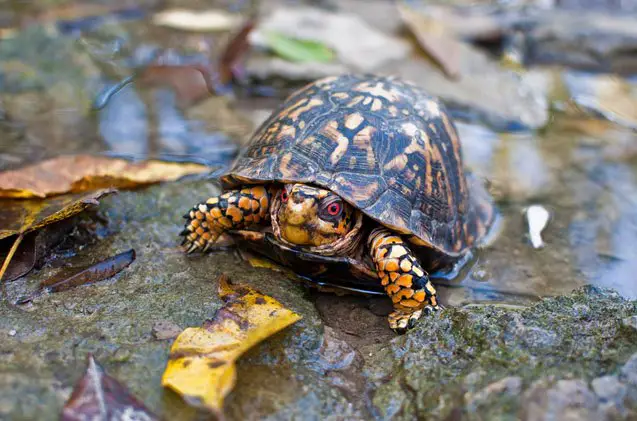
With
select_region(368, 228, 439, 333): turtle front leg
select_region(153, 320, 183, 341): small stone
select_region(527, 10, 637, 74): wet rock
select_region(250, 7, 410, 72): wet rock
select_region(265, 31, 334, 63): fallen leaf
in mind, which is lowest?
select_region(527, 10, 637, 74): wet rock

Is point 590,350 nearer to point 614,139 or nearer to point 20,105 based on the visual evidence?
point 614,139

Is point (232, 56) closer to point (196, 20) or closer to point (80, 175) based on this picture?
point (196, 20)

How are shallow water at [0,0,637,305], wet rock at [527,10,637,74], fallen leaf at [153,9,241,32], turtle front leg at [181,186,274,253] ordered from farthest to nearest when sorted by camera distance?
1. wet rock at [527,10,637,74]
2. fallen leaf at [153,9,241,32]
3. shallow water at [0,0,637,305]
4. turtle front leg at [181,186,274,253]

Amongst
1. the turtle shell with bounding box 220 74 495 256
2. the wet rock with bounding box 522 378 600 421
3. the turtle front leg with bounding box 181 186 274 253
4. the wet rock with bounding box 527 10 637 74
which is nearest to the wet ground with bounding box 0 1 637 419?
the wet rock with bounding box 522 378 600 421

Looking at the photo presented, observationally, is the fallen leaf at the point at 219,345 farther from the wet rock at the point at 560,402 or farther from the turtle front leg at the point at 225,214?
the wet rock at the point at 560,402

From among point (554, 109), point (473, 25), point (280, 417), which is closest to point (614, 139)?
point (554, 109)

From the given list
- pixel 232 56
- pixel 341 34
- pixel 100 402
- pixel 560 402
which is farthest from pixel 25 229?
pixel 341 34

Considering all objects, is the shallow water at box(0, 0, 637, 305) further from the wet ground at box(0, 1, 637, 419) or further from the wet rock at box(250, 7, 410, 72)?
the wet rock at box(250, 7, 410, 72)
